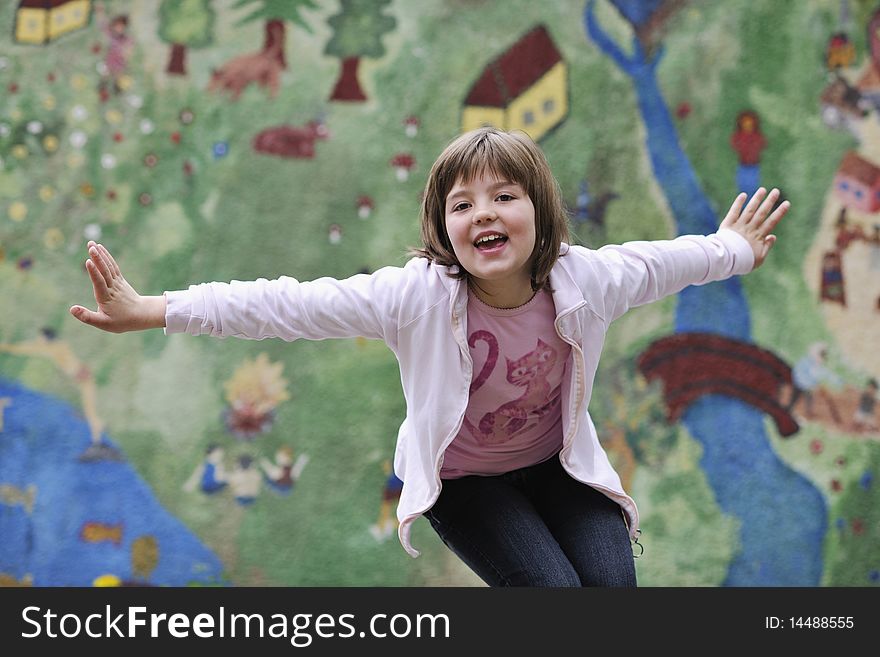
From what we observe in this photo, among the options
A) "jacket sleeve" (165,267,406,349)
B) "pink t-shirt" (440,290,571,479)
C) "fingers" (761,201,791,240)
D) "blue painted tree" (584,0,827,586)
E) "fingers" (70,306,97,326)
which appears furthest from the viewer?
"blue painted tree" (584,0,827,586)

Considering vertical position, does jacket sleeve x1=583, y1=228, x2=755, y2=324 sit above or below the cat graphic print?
above

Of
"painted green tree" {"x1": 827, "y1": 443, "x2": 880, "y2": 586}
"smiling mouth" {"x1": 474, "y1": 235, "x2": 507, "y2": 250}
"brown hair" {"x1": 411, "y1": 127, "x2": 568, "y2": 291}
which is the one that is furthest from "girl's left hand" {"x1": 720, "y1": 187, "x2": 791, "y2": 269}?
"painted green tree" {"x1": 827, "y1": 443, "x2": 880, "y2": 586}

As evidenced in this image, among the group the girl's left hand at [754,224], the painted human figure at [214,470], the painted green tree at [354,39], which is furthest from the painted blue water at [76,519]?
the girl's left hand at [754,224]

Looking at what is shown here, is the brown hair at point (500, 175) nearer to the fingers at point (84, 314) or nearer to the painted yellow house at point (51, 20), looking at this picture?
the fingers at point (84, 314)

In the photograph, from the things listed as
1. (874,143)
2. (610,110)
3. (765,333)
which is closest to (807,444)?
(765,333)

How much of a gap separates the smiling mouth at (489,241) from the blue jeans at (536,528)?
0.41 meters

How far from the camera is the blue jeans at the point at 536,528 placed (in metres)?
1.72

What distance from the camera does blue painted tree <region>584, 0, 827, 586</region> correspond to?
3.00 m

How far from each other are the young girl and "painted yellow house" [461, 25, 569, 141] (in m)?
1.27

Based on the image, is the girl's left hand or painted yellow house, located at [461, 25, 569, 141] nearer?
the girl's left hand

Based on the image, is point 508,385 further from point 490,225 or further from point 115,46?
point 115,46

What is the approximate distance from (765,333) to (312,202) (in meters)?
1.35

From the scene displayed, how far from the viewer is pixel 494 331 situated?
5.92 feet

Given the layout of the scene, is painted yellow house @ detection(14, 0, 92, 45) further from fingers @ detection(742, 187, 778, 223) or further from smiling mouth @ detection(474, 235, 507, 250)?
fingers @ detection(742, 187, 778, 223)
